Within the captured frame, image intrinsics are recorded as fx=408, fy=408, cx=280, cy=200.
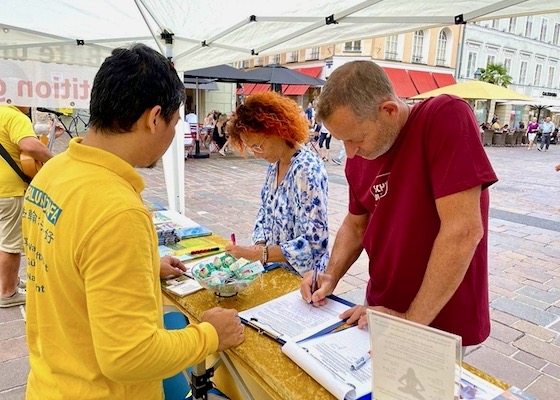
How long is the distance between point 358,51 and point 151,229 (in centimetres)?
2547

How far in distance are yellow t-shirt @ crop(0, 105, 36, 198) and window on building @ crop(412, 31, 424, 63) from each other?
89.0ft

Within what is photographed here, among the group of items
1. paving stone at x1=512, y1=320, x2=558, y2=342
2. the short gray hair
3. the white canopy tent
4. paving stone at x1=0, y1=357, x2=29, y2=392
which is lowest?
paving stone at x1=512, y1=320, x2=558, y2=342

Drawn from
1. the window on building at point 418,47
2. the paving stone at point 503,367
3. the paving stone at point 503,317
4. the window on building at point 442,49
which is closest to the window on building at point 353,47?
the window on building at point 418,47

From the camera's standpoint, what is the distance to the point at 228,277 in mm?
1575

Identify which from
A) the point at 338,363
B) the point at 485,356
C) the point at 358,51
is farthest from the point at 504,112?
the point at 338,363

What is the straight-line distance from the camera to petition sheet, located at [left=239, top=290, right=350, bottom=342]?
1.35 m

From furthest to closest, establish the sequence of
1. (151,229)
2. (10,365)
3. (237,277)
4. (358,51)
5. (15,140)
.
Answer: (358,51) < (15,140) < (10,365) < (237,277) < (151,229)

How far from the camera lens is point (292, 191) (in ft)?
6.45

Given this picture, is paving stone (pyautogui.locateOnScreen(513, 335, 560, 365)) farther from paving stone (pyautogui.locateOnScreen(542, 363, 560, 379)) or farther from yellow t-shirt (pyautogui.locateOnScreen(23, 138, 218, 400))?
yellow t-shirt (pyautogui.locateOnScreen(23, 138, 218, 400))

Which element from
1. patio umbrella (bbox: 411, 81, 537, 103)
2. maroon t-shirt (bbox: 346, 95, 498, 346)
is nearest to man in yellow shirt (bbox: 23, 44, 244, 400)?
maroon t-shirt (bbox: 346, 95, 498, 346)

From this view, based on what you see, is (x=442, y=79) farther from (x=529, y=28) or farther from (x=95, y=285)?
(x=95, y=285)

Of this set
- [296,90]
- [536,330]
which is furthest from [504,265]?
[296,90]

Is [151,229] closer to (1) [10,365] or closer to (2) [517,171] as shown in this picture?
(1) [10,365]

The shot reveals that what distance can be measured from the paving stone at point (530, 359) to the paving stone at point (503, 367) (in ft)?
0.14
